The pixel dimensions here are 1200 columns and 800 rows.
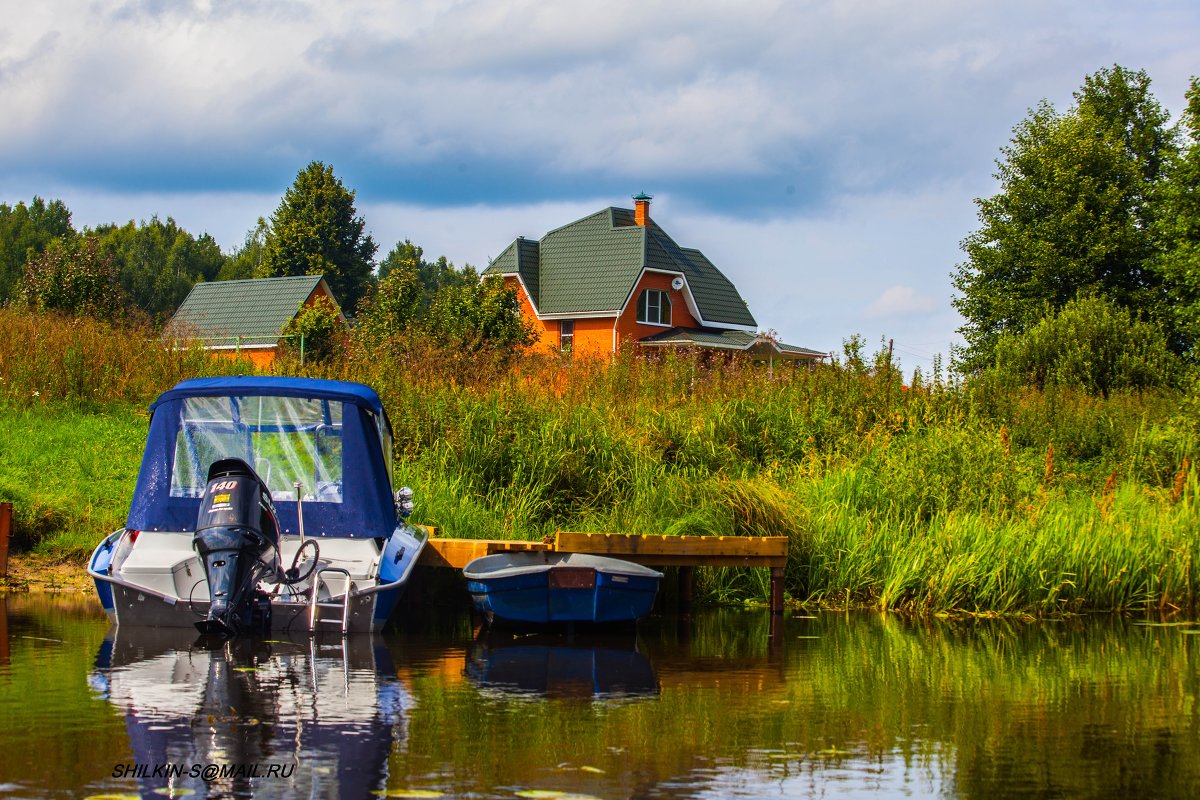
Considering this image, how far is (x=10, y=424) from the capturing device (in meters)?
22.5

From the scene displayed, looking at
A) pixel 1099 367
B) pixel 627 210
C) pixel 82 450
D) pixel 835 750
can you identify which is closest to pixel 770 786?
pixel 835 750

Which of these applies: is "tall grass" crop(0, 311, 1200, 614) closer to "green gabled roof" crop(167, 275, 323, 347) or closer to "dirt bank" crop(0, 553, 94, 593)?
"dirt bank" crop(0, 553, 94, 593)

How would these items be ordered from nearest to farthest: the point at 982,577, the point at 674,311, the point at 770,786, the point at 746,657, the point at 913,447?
the point at 770,786, the point at 746,657, the point at 982,577, the point at 913,447, the point at 674,311

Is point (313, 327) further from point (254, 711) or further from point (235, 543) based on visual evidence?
point (254, 711)

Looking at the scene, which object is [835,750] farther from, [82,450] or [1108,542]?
[82,450]

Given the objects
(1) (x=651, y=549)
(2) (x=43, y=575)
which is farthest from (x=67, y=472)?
(1) (x=651, y=549)

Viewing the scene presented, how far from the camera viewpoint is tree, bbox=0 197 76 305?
100 meters

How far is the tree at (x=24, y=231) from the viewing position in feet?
328

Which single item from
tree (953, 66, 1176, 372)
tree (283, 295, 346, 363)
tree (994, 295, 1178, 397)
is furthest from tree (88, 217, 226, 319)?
tree (994, 295, 1178, 397)

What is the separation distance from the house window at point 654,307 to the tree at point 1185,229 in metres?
21.0

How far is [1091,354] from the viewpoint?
36219 millimetres

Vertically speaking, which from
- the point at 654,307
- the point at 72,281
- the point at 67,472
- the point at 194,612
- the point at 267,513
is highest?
the point at 654,307

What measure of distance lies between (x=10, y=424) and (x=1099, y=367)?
1010 inches

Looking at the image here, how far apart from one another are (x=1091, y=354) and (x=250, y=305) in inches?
1585
